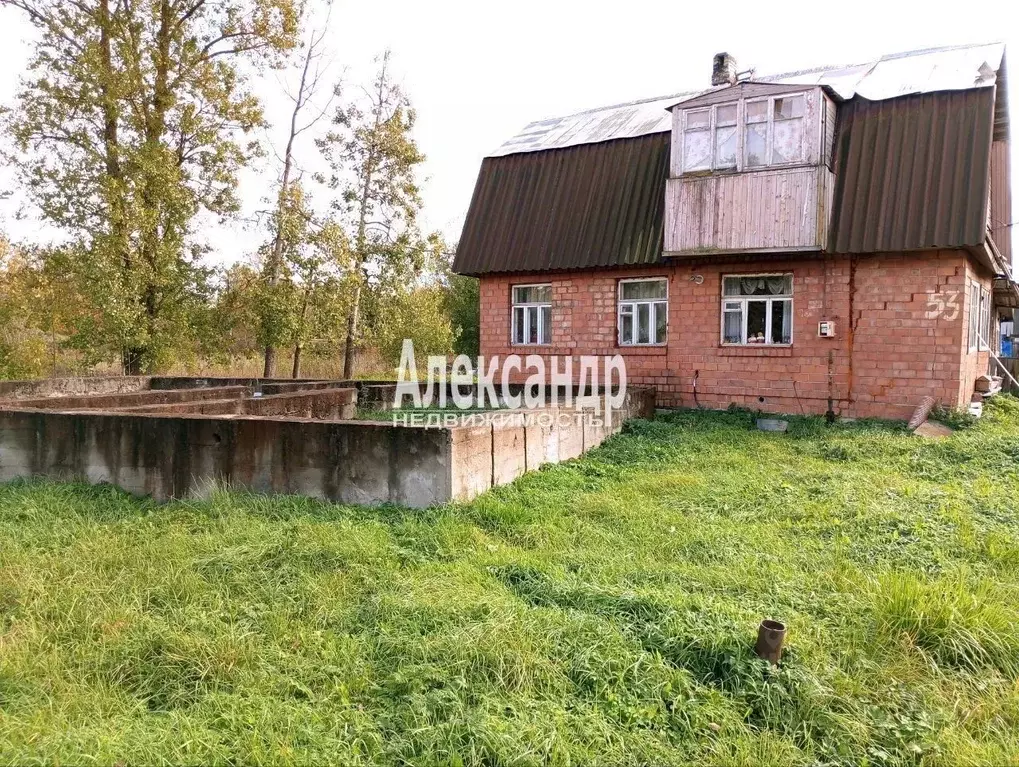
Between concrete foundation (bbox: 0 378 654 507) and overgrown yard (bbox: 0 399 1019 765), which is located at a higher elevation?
concrete foundation (bbox: 0 378 654 507)

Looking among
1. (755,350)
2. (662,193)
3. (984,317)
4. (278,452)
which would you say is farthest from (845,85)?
(278,452)

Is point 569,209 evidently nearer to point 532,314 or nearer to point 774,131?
point 532,314

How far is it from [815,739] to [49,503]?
20.8 feet

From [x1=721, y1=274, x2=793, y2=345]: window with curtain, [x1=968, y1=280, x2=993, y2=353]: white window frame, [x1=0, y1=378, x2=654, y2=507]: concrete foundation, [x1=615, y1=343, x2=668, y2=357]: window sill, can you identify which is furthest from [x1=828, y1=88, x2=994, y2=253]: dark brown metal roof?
[x1=0, y1=378, x2=654, y2=507]: concrete foundation

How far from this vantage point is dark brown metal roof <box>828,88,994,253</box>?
9609mm

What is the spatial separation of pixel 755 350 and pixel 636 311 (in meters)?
2.41

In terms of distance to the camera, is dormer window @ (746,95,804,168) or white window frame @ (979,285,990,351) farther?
white window frame @ (979,285,990,351)

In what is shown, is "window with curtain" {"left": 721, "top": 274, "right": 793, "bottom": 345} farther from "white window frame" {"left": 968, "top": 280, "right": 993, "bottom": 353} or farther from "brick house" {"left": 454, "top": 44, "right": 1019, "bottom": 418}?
"white window frame" {"left": 968, "top": 280, "right": 993, "bottom": 353}

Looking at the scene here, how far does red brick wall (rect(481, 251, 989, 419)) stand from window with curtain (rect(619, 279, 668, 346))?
20cm

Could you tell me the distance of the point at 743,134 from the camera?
10805mm

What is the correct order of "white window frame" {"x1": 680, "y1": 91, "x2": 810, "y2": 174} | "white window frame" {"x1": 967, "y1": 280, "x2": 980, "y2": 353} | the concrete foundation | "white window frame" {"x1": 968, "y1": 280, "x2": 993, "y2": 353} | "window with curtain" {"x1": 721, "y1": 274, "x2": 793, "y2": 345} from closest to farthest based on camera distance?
the concrete foundation, "white window frame" {"x1": 680, "y1": 91, "x2": 810, "y2": 174}, "white window frame" {"x1": 967, "y1": 280, "x2": 980, "y2": 353}, "white window frame" {"x1": 968, "y1": 280, "x2": 993, "y2": 353}, "window with curtain" {"x1": 721, "y1": 274, "x2": 793, "y2": 345}

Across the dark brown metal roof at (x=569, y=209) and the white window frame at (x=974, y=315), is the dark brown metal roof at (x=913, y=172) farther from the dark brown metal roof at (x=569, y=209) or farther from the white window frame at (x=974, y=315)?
the dark brown metal roof at (x=569, y=209)

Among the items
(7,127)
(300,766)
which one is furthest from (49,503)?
(7,127)

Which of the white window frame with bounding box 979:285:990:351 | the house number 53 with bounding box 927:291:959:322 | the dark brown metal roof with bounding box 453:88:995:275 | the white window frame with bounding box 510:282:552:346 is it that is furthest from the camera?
the white window frame with bounding box 510:282:552:346
